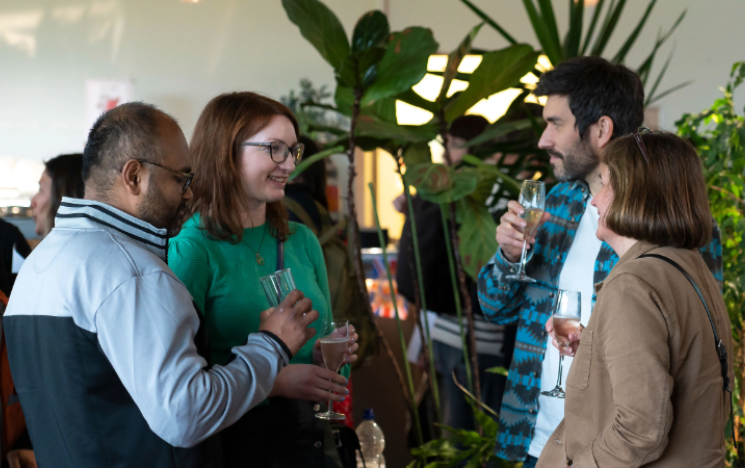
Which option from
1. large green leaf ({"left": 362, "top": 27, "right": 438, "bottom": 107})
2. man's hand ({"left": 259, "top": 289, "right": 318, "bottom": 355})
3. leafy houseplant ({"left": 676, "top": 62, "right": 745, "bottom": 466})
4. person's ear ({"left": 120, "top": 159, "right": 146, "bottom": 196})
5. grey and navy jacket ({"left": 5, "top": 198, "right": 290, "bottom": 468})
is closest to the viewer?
grey and navy jacket ({"left": 5, "top": 198, "right": 290, "bottom": 468})

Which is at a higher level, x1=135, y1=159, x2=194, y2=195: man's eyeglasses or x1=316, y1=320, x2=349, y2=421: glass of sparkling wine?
x1=135, y1=159, x2=194, y2=195: man's eyeglasses

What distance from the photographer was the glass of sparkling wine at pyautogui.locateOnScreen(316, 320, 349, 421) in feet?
4.69

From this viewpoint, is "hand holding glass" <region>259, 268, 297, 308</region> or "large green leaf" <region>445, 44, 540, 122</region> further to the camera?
"large green leaf" <region>445, 44, 540, 122</region>

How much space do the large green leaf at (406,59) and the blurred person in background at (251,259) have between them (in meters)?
0.66

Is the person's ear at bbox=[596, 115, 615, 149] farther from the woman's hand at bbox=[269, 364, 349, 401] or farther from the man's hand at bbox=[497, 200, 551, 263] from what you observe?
the woman's hand at bbox=[269, 364, 349, 401]

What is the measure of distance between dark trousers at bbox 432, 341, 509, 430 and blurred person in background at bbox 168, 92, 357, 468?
4.51 feet

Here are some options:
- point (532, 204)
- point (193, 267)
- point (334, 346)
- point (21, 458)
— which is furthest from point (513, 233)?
point (21, 458)

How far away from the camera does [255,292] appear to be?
145 centimetres

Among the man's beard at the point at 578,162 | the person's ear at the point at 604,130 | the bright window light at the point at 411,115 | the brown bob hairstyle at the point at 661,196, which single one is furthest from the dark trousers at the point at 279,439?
the bright window light at the point at 411,115

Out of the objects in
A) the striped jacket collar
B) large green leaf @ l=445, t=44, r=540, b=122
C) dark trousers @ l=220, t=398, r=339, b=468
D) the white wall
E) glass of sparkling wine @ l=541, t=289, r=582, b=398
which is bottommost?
dark trousers @ l=220, t=398, r=339, b=468

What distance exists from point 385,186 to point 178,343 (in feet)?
20.1

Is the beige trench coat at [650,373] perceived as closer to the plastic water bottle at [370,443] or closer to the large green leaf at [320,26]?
the large green leaf at [320,26]

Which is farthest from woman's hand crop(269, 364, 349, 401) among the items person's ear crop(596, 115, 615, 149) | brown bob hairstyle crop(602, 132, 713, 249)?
person's ear crop(596, 115, 615, 149)

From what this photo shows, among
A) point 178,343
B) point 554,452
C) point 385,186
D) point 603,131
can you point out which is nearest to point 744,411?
point 603,131
